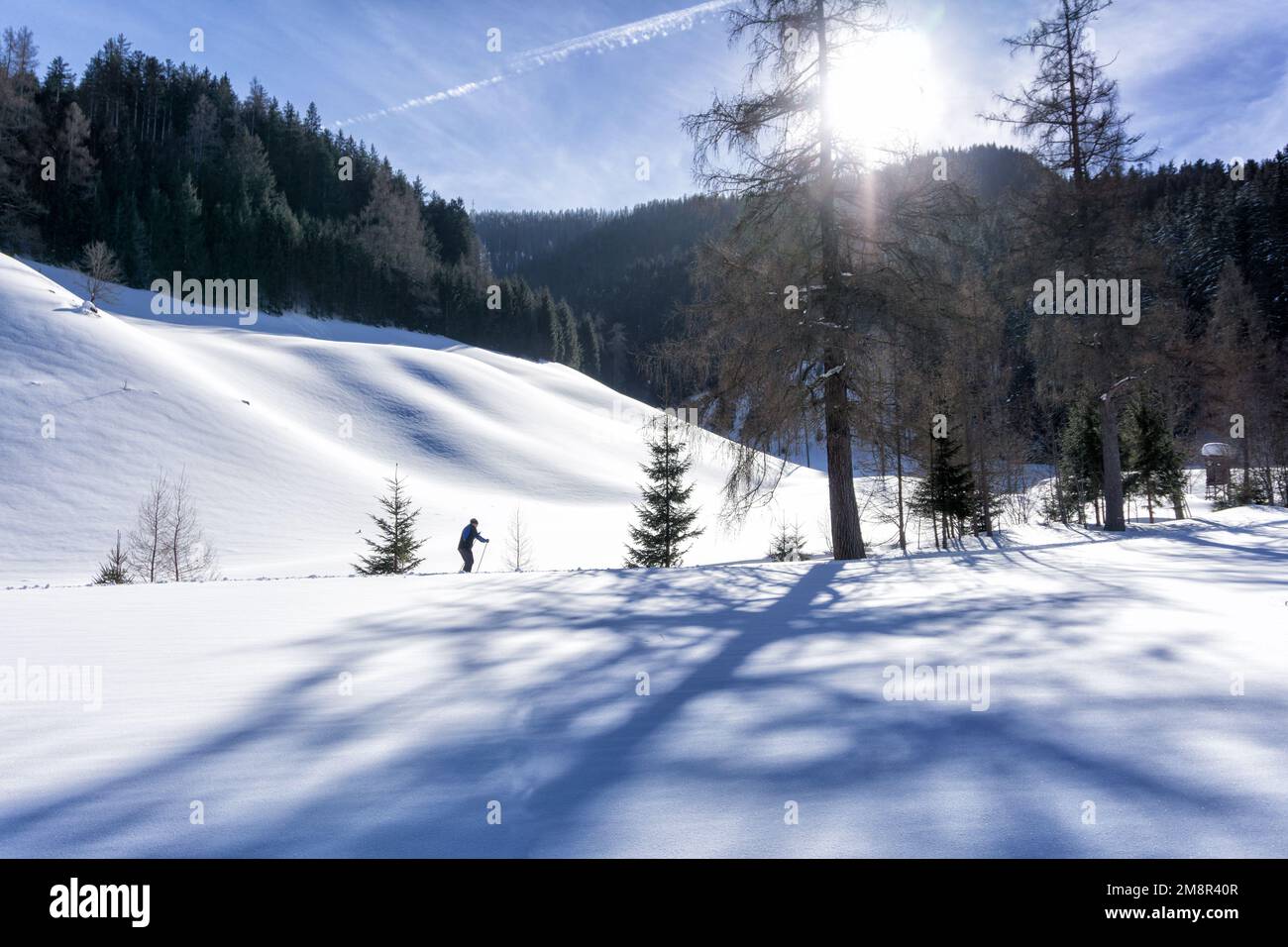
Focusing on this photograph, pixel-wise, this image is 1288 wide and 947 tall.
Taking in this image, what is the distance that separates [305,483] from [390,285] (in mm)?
62717

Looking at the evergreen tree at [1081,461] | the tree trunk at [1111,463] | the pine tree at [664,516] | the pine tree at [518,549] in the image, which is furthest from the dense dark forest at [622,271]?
the tree trunk at [1111,463]

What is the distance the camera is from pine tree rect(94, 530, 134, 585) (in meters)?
16.8

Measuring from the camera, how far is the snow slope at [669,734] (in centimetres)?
212

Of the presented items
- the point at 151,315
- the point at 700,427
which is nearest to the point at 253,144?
the point at 151,315

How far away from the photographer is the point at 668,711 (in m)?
3.31

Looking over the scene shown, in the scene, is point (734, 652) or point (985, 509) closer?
point (734, 652)

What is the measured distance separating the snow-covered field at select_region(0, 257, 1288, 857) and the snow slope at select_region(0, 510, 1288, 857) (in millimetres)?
15

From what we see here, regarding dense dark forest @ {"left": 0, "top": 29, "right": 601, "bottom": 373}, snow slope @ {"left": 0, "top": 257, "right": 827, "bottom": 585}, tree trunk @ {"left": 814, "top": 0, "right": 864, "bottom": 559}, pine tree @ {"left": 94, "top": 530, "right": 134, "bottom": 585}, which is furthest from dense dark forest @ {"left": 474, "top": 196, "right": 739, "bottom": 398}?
tree trunk @ {"left": 814, "top": 0, "right": 864, "bottom": 559}

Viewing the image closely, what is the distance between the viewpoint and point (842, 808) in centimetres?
223

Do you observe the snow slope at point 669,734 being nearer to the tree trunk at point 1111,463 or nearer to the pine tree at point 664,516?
the tree trunk at point 1111,463

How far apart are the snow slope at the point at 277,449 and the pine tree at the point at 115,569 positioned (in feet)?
2.00

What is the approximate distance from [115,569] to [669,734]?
71.9ft

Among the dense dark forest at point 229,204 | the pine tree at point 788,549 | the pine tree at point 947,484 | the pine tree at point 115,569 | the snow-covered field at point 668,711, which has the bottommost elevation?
the pine tree at point 788,549
